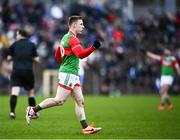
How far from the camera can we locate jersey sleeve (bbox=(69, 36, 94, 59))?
541 inches

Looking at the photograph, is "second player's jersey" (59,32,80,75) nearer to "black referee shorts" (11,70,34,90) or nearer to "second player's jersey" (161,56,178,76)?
"black referee shorts" (11,70,34,90)

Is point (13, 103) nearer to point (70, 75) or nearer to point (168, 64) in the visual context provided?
point (70, 75)

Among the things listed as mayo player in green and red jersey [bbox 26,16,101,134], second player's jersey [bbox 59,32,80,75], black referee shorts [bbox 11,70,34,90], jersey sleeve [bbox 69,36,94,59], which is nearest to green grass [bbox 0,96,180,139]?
mayo player in green and red jersey [bbox 26,16,101,134]

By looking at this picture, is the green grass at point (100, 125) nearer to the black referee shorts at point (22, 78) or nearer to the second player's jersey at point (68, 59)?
the black referee shorts at point (22, 78)

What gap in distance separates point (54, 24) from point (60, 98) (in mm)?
21027

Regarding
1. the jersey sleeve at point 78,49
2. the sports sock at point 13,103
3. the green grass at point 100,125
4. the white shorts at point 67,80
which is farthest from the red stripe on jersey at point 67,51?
the sports sock at point 13,103

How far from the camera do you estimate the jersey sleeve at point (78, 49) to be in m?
13.7

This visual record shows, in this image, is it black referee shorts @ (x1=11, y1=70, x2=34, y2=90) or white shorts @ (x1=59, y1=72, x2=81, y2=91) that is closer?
white shorts @ (x1=59, y1=72, x2=81, y2=91)

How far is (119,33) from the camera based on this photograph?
36562 mm

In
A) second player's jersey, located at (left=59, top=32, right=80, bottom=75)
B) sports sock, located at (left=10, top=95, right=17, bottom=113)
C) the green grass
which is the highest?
second player's jersey, located at (left=59, top=32, right=80, bottom=75)

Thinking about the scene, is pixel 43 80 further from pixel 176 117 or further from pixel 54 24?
pixel 176 117

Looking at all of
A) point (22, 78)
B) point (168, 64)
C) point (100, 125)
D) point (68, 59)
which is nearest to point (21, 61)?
point (22, 78)

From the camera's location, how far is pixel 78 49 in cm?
1392

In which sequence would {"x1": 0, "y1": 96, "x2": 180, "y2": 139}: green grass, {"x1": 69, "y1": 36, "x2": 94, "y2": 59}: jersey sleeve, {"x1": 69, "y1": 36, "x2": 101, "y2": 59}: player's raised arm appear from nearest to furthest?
{"x1": 69, "y1": 36, "x2": 101, "y2": 59}: player's raised arm
{"x1": 69, "y1": 36, "x2": 94, "y2": 59}: jersey sleeve
{"x1": 0, "y1": 96, "x2": 180, "y2": 139}: green grass
